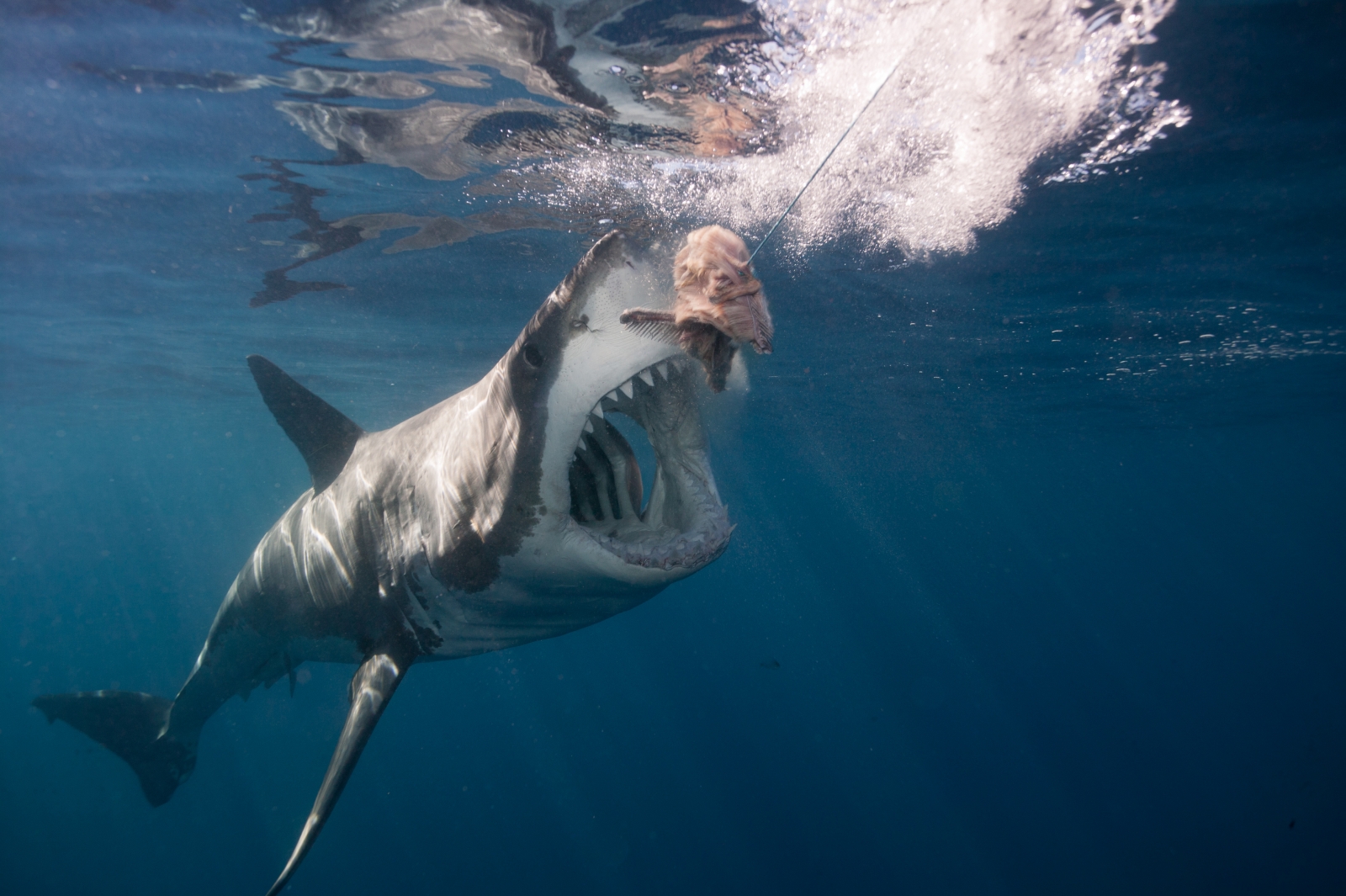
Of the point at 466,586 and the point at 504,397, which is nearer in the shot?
the point at 504,397

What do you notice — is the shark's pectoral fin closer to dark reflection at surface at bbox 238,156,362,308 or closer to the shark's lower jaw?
the shark's lower jaw

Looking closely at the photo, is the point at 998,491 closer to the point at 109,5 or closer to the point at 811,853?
the point at 811,853

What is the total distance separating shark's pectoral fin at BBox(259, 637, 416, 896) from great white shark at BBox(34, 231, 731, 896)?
14mm

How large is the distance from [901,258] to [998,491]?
6068 centimetres

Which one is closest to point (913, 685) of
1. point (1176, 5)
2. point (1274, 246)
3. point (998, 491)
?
point (998, 491)

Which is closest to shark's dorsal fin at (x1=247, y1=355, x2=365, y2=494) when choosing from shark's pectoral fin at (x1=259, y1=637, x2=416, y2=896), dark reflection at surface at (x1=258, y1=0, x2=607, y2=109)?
shark's pectoral fin at (x1=259, y1=637, x2=416, y2=896)

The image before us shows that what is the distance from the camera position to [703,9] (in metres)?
5.00

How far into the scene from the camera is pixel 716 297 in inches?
73.0

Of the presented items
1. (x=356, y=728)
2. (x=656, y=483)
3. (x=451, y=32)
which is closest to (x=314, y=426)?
(x=356, y=728)

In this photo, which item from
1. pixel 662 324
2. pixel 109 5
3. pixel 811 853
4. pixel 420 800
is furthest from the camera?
pixel 420 800

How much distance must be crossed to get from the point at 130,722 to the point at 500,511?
31.0 feet

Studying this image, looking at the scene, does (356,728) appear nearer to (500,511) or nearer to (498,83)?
(500,511)

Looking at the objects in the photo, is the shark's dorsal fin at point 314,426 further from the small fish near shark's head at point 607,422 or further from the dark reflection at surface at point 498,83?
the dark reflection at surface at point 498,83

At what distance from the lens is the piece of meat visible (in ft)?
6.11
